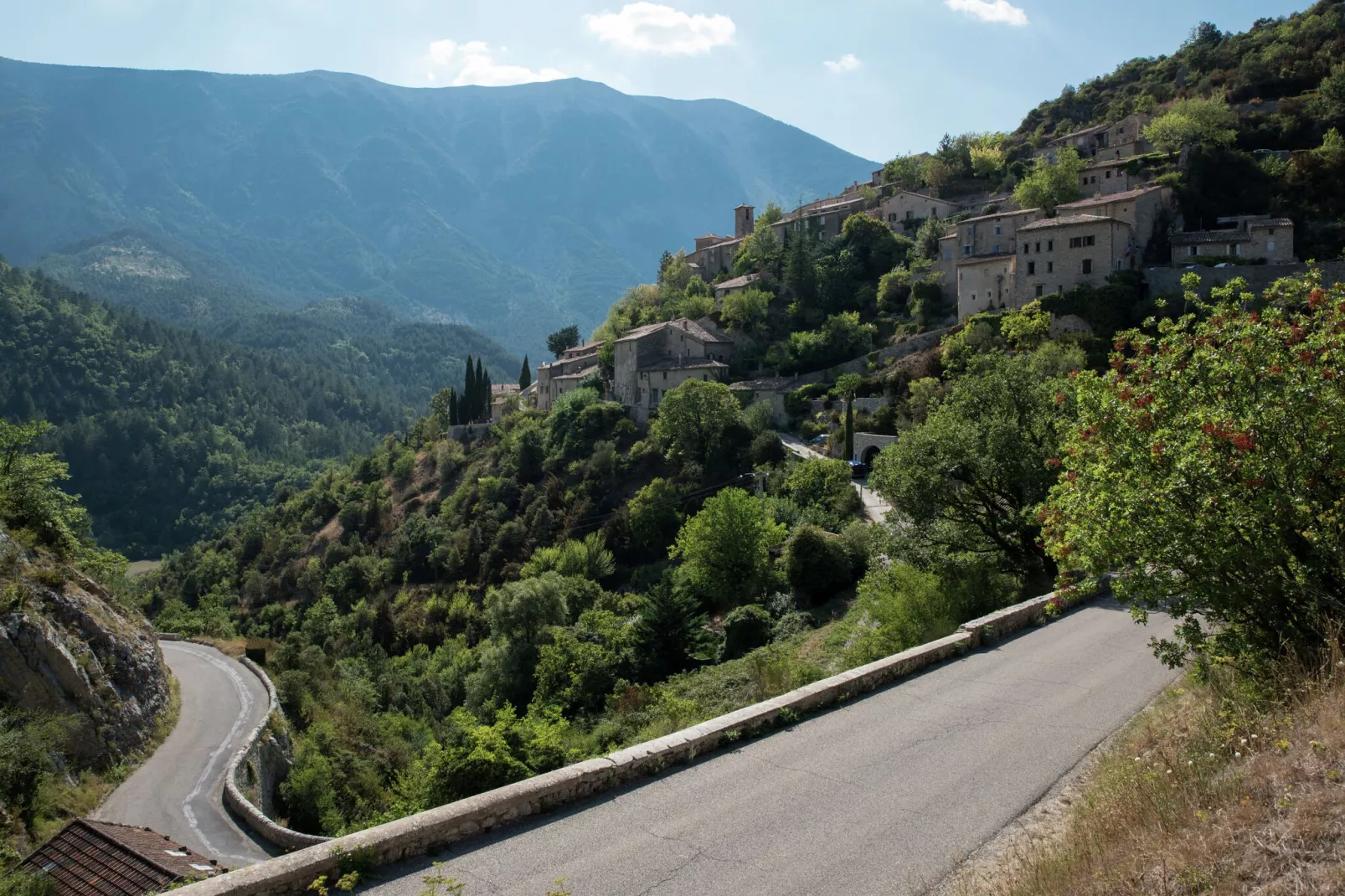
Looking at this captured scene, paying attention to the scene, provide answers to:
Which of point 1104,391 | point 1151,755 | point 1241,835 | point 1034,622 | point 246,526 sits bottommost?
point 246,526

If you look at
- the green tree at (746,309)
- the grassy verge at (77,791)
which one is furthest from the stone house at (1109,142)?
the grassy verge at (77,791)

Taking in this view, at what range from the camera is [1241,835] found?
6.21 metres

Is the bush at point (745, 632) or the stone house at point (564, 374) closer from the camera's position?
the bush at point (745, 632)

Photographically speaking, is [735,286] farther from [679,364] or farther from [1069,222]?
[1069,222]


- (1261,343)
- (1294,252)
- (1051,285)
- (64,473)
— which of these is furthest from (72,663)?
(1294,252)

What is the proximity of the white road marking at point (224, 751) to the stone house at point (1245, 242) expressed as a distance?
175ft

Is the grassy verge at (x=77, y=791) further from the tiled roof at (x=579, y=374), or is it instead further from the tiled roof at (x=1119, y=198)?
the tiled roof at (x=579, y=374)

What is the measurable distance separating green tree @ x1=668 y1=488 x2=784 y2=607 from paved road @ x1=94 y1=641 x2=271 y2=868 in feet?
57.8

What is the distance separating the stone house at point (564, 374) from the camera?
273 feet

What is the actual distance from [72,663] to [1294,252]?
62735 millimetres


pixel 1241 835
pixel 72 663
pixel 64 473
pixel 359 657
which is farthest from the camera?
pixel 359 657

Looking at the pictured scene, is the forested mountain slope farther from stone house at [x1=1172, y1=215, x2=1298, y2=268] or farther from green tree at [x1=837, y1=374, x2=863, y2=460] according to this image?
stone house at [x1=1172, y1=215, x2=1298, y2=268]

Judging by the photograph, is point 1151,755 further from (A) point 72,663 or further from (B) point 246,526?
A: (B) point 246,526

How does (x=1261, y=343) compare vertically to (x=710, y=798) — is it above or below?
above
